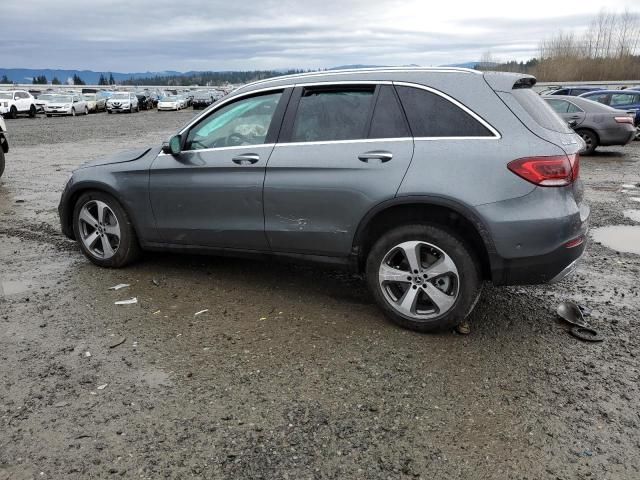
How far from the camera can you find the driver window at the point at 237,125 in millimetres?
4543

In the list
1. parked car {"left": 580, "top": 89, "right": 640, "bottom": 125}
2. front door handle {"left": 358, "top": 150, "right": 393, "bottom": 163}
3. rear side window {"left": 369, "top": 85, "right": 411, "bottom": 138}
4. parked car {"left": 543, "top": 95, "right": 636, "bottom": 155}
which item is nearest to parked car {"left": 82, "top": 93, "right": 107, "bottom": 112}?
parked car {"left": 580, "top": 89, "right": 640, "bottom": 125}

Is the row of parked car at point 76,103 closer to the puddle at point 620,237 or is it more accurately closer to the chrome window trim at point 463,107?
the puddle at point 620,237

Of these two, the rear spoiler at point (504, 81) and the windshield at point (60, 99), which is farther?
the windshield at point (60, 99)

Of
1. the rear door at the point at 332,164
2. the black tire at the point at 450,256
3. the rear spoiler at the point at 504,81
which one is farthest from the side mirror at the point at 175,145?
the rear spoiler at the point at 504,81

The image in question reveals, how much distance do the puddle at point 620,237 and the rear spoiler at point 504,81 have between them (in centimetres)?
308

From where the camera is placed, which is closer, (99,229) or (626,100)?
(99,229)

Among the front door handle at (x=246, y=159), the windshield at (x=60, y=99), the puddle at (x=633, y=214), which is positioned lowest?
the puddle at (x=633, y=214)

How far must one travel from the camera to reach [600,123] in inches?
579

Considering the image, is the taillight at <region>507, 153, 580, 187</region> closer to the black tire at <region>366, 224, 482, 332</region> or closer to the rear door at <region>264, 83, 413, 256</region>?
the black tire at <region>366, 224, 482, 332</region>

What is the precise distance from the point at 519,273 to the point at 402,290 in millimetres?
834

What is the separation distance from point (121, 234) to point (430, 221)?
9.61ft

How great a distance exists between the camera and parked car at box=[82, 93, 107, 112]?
4456 centimetres

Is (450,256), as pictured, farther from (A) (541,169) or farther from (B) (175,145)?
(B) (175,145)

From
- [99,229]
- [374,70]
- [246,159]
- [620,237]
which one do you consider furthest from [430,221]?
[620,237]
